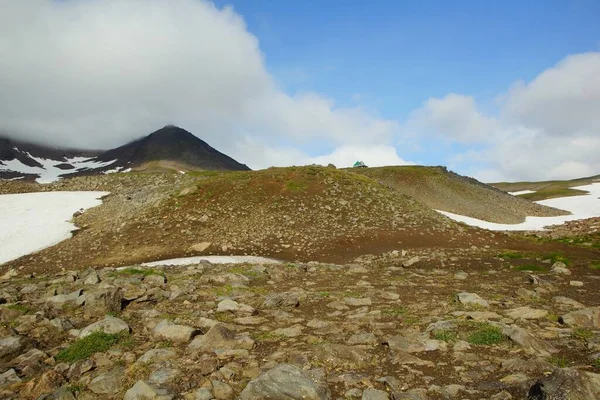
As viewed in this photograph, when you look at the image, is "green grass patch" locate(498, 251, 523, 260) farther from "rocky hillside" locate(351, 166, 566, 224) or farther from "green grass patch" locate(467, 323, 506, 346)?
"rocky hillside" locate(351, 166, 566, 224)

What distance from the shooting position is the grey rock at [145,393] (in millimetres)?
6855

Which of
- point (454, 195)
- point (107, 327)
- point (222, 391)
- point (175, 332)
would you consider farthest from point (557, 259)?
point (454, 195)

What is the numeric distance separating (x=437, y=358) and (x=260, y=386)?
3.84 m

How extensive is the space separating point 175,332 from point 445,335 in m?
6.77

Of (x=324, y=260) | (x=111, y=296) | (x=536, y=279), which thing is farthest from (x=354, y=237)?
(x=111, y=296)

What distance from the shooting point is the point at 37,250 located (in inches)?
1244

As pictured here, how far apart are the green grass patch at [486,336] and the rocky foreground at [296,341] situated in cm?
3

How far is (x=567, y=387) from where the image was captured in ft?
18.7

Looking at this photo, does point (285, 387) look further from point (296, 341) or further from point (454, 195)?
point (454, 195)

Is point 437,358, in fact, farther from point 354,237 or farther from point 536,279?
point 354,237

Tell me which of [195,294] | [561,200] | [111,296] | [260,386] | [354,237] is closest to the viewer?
[260,386]

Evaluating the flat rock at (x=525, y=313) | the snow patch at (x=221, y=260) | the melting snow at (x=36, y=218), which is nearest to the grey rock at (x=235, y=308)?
the flat rock at (x=525, y=313)

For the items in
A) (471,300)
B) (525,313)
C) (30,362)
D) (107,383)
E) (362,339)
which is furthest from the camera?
(471,300)

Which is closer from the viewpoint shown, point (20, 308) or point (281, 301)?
point (20, 308)
